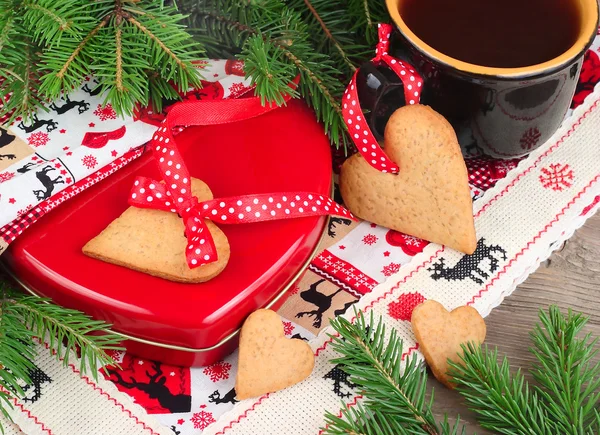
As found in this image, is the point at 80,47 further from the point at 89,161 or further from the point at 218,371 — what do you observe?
the point at 218,371

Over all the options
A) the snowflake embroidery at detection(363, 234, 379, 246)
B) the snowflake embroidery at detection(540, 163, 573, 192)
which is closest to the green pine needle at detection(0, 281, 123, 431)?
the snowflake embroidery at detection(363, 234, 379, 246)

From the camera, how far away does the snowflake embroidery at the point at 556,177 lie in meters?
1.00

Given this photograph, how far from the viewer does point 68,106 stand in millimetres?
911

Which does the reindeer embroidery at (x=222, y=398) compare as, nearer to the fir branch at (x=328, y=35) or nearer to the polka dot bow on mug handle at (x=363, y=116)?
the polka dot bow on mug handle at (x=363, y=116)

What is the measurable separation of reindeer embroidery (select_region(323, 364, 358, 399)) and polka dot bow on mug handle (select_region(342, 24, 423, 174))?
237 millimetres

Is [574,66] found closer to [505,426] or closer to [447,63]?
[447,63]

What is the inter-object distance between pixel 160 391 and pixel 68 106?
0.35 meters

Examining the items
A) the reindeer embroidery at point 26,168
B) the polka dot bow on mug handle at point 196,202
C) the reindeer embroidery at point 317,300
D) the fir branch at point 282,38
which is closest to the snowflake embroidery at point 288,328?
the reindeer embroidery at point 317,300

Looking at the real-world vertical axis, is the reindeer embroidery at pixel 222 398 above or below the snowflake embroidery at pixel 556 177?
below

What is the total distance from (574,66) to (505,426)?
1.33 feet

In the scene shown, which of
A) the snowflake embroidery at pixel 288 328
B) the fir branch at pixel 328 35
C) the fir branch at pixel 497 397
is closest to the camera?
the fir branch at pixel 497 397

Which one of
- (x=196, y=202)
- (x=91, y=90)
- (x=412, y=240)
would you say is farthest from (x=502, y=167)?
(x=91, y=90)

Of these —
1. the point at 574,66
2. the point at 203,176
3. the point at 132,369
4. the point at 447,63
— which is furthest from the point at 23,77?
the point at 574,66

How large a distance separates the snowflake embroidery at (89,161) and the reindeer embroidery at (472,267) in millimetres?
400
